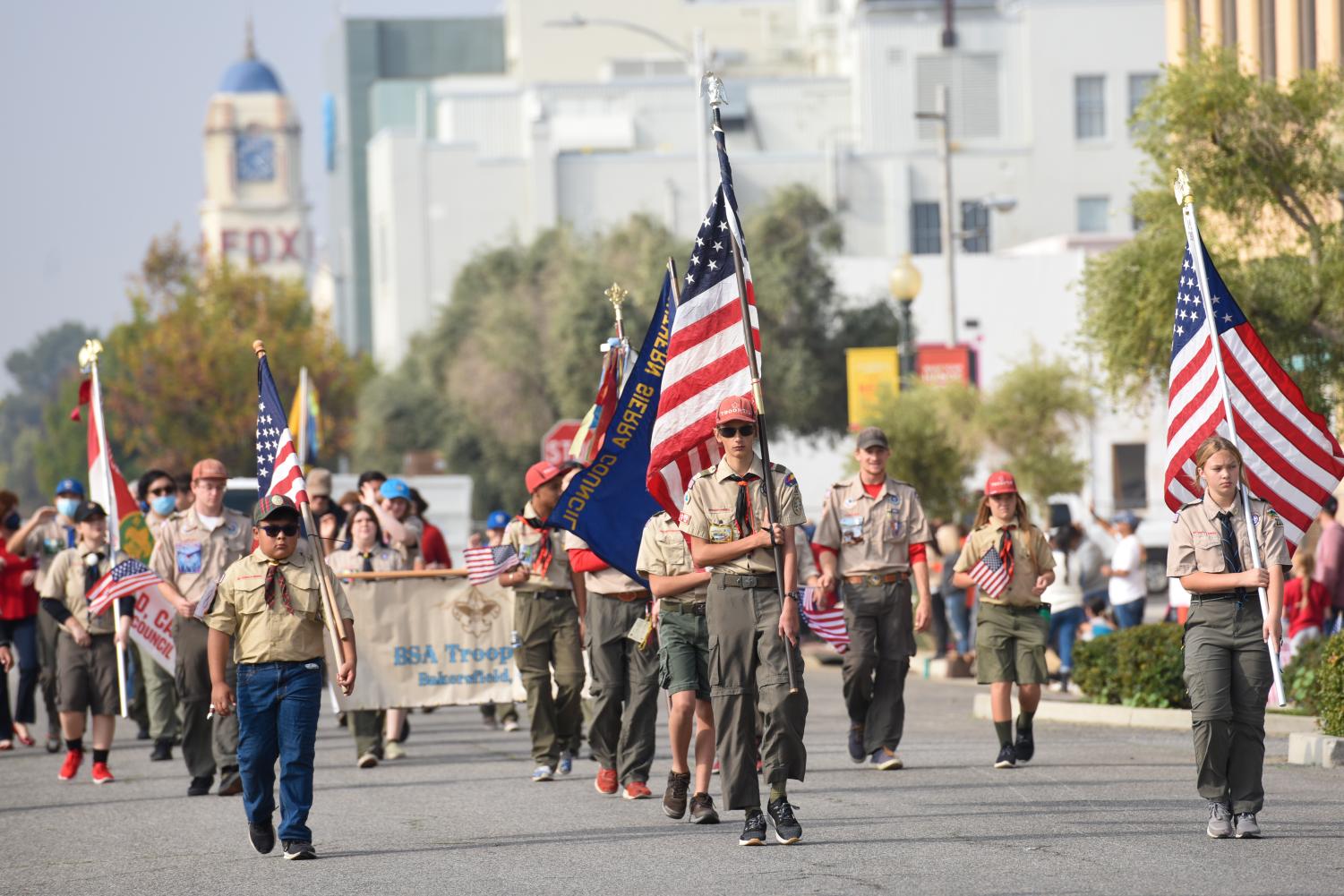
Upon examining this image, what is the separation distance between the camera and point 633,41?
306 ft

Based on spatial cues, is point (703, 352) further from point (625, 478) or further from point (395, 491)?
point (395, 491)

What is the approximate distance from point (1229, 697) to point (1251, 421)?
1.95m

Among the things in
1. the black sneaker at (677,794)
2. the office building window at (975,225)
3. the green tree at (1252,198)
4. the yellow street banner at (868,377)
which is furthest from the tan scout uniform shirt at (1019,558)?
the office building window at (975,225)

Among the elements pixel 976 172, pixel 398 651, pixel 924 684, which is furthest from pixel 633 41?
pixel 398 651

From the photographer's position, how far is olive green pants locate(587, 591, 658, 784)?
1250cm

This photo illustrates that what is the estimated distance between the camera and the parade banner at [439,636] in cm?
1594

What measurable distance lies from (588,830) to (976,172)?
66893 mm

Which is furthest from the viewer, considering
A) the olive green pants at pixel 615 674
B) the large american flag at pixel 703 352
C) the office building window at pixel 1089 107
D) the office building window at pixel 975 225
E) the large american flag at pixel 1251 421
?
the office building window at pixel 1089 107

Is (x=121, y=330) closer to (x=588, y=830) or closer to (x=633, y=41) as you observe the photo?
(x=633, y=41)

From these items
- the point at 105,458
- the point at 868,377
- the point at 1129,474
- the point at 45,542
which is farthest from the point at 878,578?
the point at 1129,474

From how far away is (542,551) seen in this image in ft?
45.5

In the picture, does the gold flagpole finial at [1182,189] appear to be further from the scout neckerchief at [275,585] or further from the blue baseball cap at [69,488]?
the blue baseball cap at [69,488]

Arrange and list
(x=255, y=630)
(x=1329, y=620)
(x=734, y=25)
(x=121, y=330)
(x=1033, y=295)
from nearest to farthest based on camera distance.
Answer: (x=255, y=630)
(x=1329, y=620)
(x=1033, y=295)
(x=121, y=330)
(x=734, y=25)

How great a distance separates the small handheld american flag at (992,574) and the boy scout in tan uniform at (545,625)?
8.00ft
